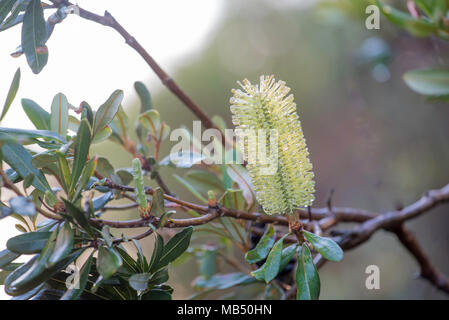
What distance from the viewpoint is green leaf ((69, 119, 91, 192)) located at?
41 centimetres

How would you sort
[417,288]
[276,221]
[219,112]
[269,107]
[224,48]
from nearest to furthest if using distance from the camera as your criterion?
1. [269,107]
2. [276,221]
3. [417,288]
4. [219,112]
5. [224,48]

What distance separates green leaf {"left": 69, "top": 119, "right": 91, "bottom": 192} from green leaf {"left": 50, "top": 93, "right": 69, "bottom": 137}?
0.27 feet

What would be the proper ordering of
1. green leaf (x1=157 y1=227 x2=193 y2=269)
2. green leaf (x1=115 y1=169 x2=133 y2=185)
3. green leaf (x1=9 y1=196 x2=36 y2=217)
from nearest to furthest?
green leaf (x1=9 y1=196 x2=36 y2=217) → green leaf (x1=157 y1=227 x2=193 y2=269) → green leaf (x1=115 y1=169 x2=133 y2=185)

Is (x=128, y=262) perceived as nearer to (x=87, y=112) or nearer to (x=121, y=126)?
(x=87, y=112)

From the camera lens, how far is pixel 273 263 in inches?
16.3

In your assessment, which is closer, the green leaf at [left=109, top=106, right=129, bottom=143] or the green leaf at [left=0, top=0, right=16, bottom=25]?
the green leaf at [left=0, top=0, right=16, bottom=25]

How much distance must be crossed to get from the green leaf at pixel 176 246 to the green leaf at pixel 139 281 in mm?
35

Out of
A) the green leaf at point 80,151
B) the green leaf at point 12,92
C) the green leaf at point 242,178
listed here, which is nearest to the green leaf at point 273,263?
the green leaf at point 242,178

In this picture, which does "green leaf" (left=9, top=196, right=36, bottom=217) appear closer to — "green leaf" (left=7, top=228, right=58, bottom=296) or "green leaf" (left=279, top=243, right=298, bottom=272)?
"green leaf" (left=7, top=228, right=58, bottom=296)

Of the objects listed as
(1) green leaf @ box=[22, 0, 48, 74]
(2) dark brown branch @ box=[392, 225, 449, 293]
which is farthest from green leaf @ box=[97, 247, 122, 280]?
(2) dark brown branch @ box=[392, 225, 449, 293]

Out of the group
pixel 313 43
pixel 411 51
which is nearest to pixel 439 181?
pixel 411 51
